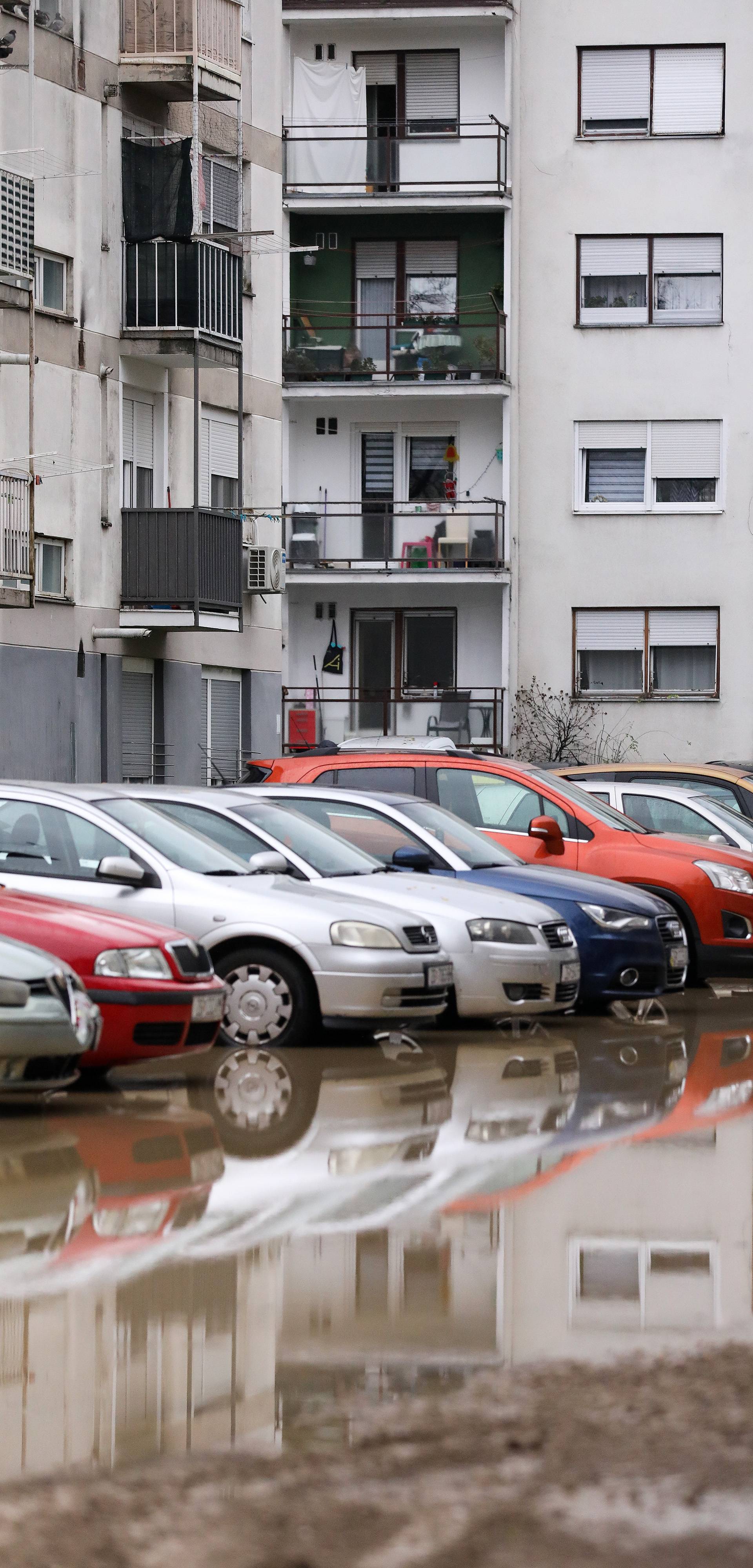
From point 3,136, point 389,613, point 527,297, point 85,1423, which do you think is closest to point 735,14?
point 527,297

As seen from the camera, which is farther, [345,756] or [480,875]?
[345,756]

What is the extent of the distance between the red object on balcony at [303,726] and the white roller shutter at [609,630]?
499cm

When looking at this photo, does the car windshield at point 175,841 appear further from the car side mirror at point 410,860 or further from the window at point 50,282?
the window at point 50,282

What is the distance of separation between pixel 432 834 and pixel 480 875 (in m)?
0.64

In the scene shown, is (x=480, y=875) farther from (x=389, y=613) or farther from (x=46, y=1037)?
(x=389, y=613)

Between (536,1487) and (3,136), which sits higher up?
(3,136)

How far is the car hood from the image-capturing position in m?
14.3

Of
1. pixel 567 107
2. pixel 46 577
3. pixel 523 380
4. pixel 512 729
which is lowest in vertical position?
pixel 512 729

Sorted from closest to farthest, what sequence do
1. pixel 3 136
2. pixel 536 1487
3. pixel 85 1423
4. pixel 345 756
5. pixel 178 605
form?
pixel 536 1487 < pixel 85 1423 < pixel 345 756 < pixel 3 136 < pixel 178 605

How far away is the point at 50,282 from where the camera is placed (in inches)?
1063

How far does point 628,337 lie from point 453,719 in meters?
7.62

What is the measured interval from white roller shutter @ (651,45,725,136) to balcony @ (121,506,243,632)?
48.7 ft

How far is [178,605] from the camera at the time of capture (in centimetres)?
2809

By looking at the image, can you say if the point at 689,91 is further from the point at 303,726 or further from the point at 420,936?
the point at 420,936
